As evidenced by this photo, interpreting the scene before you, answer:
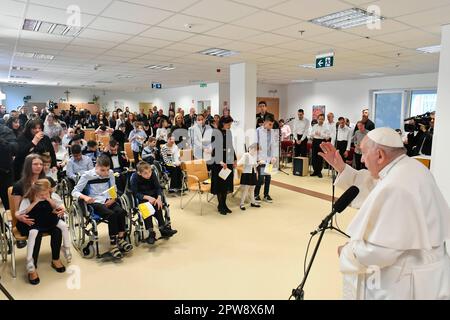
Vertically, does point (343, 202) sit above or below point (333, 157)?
below

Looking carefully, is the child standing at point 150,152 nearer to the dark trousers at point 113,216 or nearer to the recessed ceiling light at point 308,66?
the dark trousers at point 113,216

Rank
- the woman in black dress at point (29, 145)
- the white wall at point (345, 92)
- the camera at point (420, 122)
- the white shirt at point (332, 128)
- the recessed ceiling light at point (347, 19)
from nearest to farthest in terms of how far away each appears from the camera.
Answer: the recessed ceiling light at point (347, 19)
the woman in black dress at point (29, 145)
the camera at point (420, 122)
the white shirt at point (332, 128)
the white wall at point (345, 92)

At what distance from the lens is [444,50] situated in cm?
475

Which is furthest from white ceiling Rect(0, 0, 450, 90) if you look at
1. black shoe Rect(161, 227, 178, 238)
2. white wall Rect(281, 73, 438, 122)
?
black shoe Rect(161, 227, 178, 238)

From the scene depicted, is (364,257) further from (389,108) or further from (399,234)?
(389,108)

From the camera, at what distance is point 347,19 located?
4695 mm

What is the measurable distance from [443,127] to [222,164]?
339 cm

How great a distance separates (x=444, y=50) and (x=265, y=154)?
10.9 feet

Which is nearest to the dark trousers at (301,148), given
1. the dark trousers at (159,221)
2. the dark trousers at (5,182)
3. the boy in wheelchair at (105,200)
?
the dark trousers at (159,221)

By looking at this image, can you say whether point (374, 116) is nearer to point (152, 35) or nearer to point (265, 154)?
point (265, 154)

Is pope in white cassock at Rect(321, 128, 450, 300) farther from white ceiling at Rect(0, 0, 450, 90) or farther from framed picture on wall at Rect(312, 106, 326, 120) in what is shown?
framed picture on wall at Rect(312, 106, 326, 120)

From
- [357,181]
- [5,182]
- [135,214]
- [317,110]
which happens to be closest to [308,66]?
[317,110]

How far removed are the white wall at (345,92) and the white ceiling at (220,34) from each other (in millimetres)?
1963

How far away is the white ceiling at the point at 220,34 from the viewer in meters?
4.08
